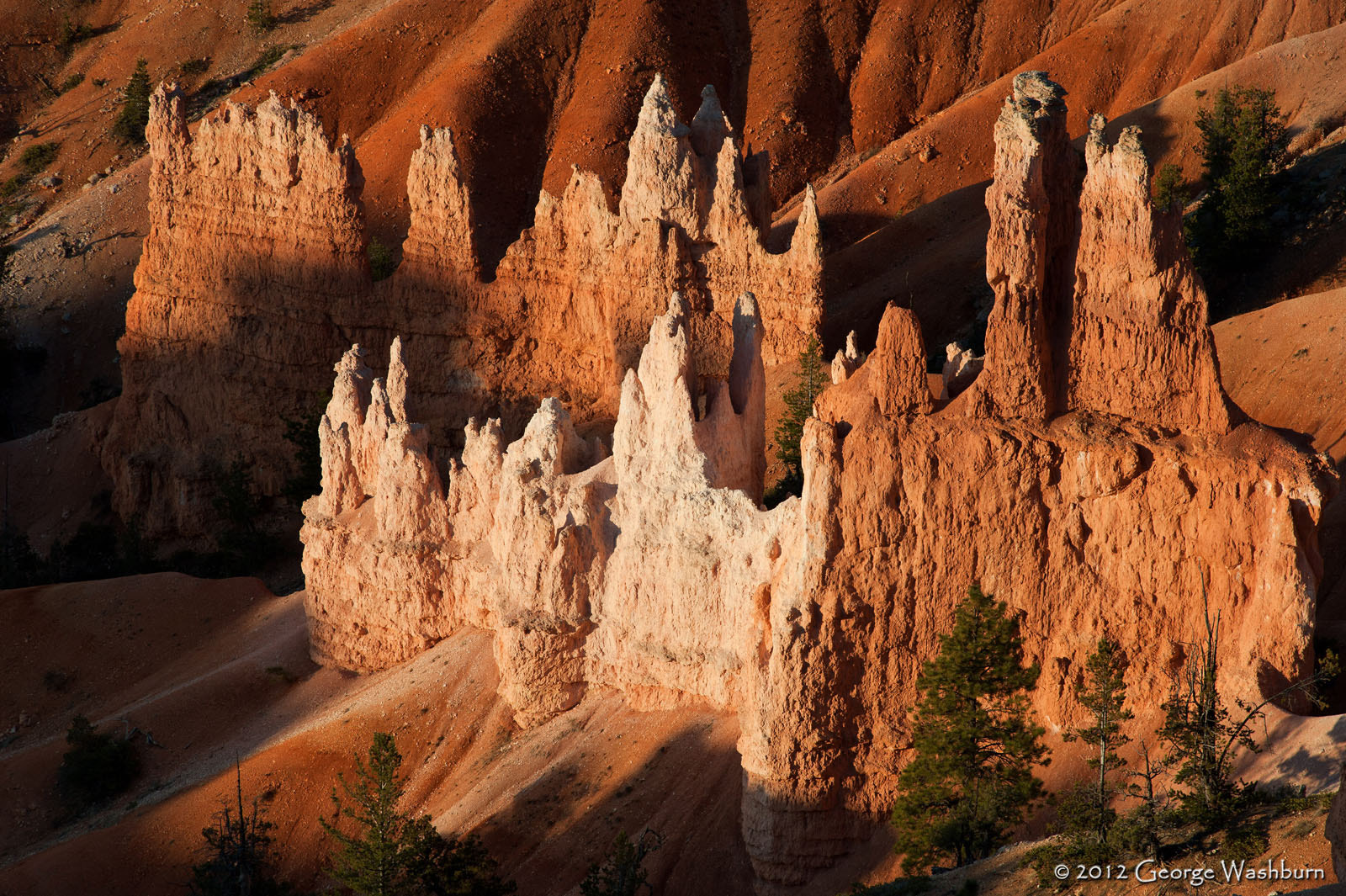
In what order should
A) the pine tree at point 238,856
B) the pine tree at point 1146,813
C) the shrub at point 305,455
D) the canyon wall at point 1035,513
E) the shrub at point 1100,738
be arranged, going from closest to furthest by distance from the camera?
the pine tree at point 1146,813
the shrub at point 1100,738
the canyon wall at point 1035,513
the pine tree at point 238,856
the shrub at point 305,455

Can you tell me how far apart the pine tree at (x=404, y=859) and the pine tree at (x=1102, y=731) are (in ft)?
42.9

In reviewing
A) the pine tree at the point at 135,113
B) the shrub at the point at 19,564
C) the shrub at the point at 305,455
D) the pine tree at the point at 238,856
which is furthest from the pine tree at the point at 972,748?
the pine tree at the point at 135,113

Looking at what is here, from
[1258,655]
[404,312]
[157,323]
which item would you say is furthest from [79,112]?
[1258,655]

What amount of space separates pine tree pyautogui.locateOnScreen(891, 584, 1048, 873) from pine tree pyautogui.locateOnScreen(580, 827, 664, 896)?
569 cm

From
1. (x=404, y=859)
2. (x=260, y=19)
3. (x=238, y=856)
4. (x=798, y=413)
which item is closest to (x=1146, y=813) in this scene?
(x=404, y=859)

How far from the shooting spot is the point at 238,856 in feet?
135

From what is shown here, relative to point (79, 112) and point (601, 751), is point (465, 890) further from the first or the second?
point (79, 112)

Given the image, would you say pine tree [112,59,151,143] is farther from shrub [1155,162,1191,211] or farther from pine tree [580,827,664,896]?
pine tree [580,827,664,896]

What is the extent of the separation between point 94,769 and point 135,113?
225 feet

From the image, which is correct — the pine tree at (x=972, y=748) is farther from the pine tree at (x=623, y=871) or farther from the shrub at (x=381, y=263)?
the shrub at (x=381, y=263)

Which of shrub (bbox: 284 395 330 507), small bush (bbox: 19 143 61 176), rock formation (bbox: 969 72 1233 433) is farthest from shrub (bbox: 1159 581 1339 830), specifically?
small bush (bbox: 19 143 61 176)

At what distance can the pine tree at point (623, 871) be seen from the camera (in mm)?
35656

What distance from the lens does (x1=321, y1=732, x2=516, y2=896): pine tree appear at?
37.0m

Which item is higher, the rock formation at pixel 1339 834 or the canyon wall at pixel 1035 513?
the canyon wall at pixel 1035 513
